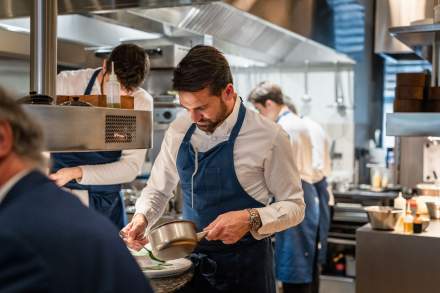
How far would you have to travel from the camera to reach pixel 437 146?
554 centimetres

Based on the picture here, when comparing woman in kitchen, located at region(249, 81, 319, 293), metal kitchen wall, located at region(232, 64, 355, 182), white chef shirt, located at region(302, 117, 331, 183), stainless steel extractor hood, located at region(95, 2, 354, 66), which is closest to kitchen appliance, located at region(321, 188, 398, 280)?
white chef shirt, located at region(302, 117, 331, 183)

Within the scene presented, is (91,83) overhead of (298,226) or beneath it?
overhead

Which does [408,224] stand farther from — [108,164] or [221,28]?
[221,28]

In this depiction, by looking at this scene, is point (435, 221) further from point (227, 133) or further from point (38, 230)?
point (38, 230)

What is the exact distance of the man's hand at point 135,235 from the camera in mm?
2432

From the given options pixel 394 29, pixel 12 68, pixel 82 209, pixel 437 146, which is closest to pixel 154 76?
pixel 12 68

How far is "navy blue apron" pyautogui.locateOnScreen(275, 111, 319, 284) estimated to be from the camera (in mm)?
5141

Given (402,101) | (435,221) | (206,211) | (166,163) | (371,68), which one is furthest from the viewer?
(371,68)

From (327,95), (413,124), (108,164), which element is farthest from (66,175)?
(327,95)

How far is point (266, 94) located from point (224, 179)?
275 cm

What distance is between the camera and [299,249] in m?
5.17

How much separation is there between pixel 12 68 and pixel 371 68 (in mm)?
4098

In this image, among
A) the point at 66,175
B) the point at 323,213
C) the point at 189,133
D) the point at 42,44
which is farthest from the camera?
the point at 323,213

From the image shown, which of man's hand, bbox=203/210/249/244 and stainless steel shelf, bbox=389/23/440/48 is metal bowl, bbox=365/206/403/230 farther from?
man's hand, bbox=203/210/249/244
